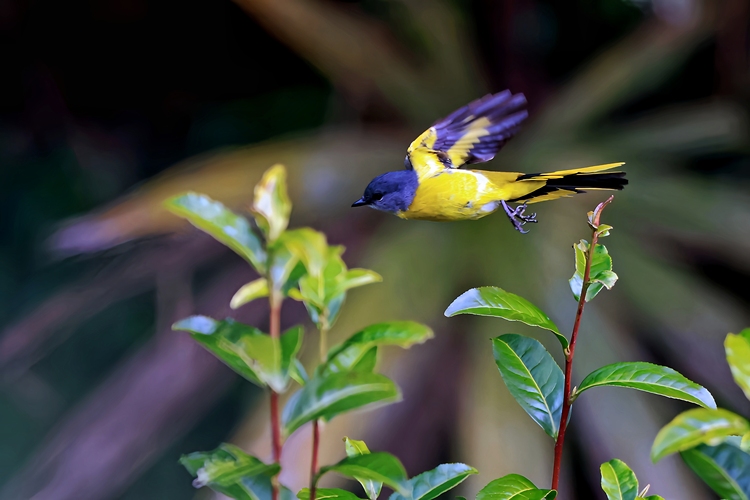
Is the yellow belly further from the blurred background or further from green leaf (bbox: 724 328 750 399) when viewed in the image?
the blurred background

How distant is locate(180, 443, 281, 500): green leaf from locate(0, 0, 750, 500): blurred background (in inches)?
16.1

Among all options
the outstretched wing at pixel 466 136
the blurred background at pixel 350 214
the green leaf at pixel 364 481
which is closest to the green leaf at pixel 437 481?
the green leaf at pixel 364 481

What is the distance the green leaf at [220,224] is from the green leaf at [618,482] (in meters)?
0.12

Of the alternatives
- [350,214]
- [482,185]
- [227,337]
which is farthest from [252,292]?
[350,214]

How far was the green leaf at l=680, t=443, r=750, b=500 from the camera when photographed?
123 millimetres

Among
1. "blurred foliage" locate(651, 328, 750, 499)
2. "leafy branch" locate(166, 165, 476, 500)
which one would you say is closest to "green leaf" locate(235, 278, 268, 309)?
"leafy branch" locate(166, 165, 476, 500)

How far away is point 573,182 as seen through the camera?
0.68ft

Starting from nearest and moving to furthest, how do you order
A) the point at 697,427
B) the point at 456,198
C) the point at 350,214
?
the point at 697,427 → the point at 456,198 → the point at 350,214

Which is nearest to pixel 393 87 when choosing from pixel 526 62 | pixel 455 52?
pixel 455 52

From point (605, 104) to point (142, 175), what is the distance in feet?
2.66

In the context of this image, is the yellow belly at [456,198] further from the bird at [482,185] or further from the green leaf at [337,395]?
the green leaf at [337,395]

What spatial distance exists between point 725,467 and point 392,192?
0.15m

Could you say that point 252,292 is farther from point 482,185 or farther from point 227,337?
point 482,185

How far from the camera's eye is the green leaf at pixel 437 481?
6.4 inches
